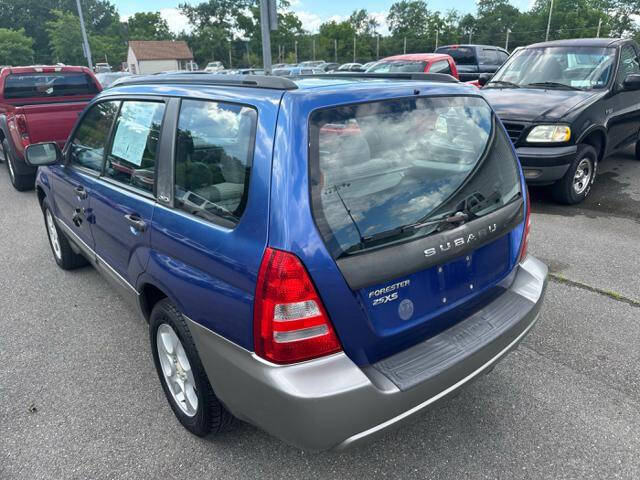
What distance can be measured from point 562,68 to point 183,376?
6.53 meters

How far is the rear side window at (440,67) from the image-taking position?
36.2ft

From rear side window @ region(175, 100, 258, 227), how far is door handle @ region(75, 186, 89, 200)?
1323 mm

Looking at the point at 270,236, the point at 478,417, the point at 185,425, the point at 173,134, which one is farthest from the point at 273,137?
the point at 478,417

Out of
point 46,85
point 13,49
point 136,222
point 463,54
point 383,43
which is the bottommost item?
point 136,222

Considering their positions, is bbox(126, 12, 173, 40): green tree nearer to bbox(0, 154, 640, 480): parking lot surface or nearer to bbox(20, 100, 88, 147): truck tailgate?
bbox(20, 100, 88, 147): truck tailgate

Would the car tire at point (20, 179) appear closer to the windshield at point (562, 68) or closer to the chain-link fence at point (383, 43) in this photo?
the windshield at point (562, 68)

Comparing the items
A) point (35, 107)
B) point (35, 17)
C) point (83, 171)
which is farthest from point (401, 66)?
point (35, 17)

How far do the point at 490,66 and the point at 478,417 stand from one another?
52.4 feet

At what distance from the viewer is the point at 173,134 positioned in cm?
231

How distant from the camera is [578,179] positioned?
5.88 m

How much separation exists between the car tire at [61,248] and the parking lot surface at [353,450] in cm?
46

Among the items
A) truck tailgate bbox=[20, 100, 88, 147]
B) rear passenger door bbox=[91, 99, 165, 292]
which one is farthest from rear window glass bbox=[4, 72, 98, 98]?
rear passenger door bbox=[91, 99, 165, 292]

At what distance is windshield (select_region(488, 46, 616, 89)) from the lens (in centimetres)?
625

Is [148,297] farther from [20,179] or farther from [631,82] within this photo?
[20,179]
